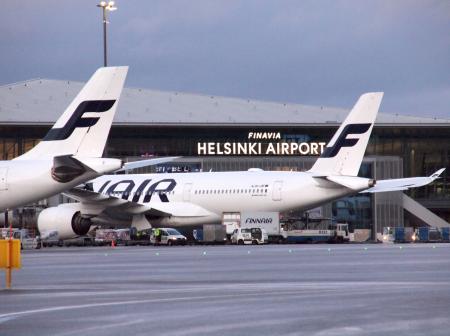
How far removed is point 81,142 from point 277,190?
26600 millimetres

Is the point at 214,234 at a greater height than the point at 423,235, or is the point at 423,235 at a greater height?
the point at 214,234

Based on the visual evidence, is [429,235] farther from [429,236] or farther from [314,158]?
[314,158]

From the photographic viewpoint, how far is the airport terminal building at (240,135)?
338 feet

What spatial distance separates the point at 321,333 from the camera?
14367 millimetres

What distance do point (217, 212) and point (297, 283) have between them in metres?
48.3

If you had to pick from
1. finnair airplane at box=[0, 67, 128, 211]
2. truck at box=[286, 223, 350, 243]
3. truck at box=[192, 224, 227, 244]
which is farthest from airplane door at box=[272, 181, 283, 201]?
finnair airplane at box=[0, 67, 128, 211]

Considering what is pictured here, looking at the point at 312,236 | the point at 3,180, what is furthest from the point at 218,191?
the point at 3,180

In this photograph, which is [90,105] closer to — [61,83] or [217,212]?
[217,212]

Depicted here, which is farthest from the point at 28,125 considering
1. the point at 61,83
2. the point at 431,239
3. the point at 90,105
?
the point at 90,105

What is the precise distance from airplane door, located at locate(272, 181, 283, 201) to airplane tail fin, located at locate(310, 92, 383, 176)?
2738 mm

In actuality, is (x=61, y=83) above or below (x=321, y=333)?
above

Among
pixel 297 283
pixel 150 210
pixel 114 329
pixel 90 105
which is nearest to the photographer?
pixel 114 329

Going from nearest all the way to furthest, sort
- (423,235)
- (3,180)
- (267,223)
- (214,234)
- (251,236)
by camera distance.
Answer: (3,180) → (251,236) → (267,223) → (214,234) → (423,235)

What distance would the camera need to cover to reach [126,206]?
70.7 meters
